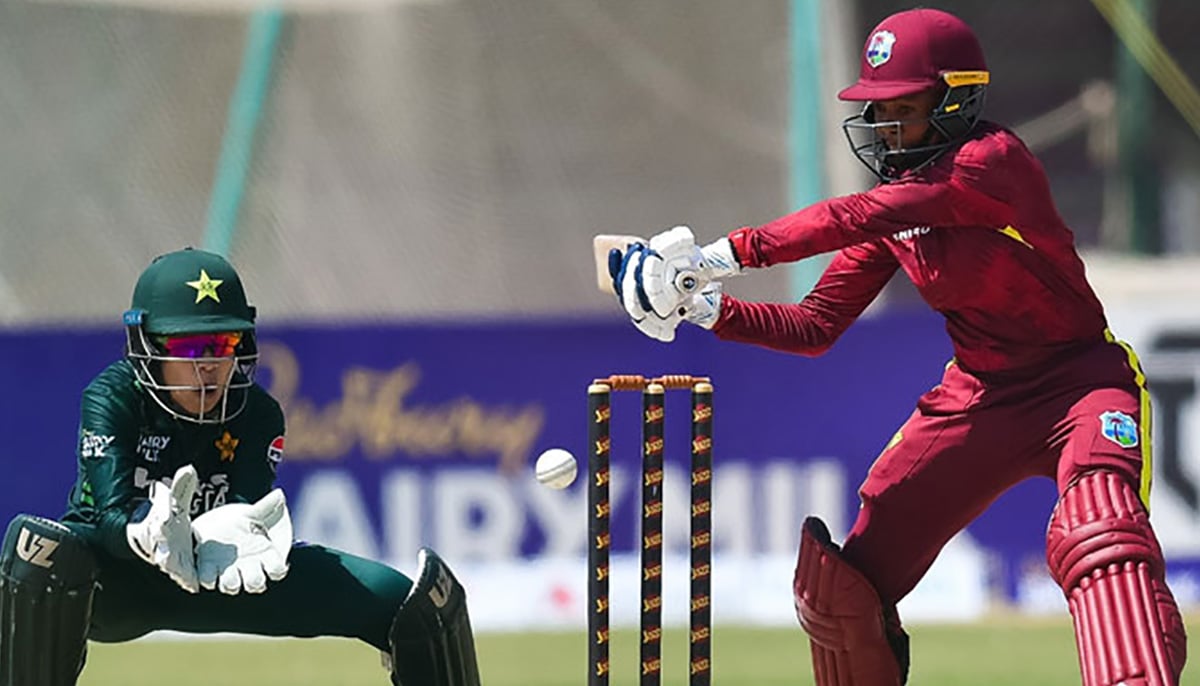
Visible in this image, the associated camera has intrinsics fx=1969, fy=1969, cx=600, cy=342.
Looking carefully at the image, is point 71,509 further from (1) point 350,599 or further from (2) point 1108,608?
(2) point 1108,608

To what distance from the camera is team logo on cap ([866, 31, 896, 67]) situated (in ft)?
14.9

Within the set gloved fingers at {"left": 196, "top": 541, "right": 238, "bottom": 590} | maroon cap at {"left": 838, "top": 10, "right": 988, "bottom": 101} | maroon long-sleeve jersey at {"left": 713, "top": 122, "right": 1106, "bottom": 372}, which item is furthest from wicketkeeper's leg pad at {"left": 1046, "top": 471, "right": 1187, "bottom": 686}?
gloved fingers at {"left": 196, "top": 541, "right": 238, "bottom": 590}

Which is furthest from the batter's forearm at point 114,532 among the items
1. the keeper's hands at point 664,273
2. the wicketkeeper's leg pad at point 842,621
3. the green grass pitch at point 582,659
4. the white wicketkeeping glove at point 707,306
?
the green grass pitch at point 582,659

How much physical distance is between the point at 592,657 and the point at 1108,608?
44.6 inches

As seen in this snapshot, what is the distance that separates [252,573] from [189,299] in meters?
0.67

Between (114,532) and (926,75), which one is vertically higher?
(926,75)

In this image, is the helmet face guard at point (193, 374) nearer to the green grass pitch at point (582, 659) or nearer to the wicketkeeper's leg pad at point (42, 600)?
the wicketkeeper's leg pad at point (42, 600)

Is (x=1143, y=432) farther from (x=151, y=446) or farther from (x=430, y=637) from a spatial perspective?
(x=151, y=446)

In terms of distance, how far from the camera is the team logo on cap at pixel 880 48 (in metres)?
4.53

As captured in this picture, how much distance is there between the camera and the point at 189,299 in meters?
4.24

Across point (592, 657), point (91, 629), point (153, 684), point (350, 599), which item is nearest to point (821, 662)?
point (592, 657)

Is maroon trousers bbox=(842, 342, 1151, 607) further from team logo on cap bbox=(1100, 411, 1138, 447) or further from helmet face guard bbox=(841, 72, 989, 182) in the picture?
helmet face guard bbox=(841, 72, 989, 182)

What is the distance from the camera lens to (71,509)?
4.26 meters

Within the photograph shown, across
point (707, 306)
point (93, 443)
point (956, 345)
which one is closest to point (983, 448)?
point (956, 345)
